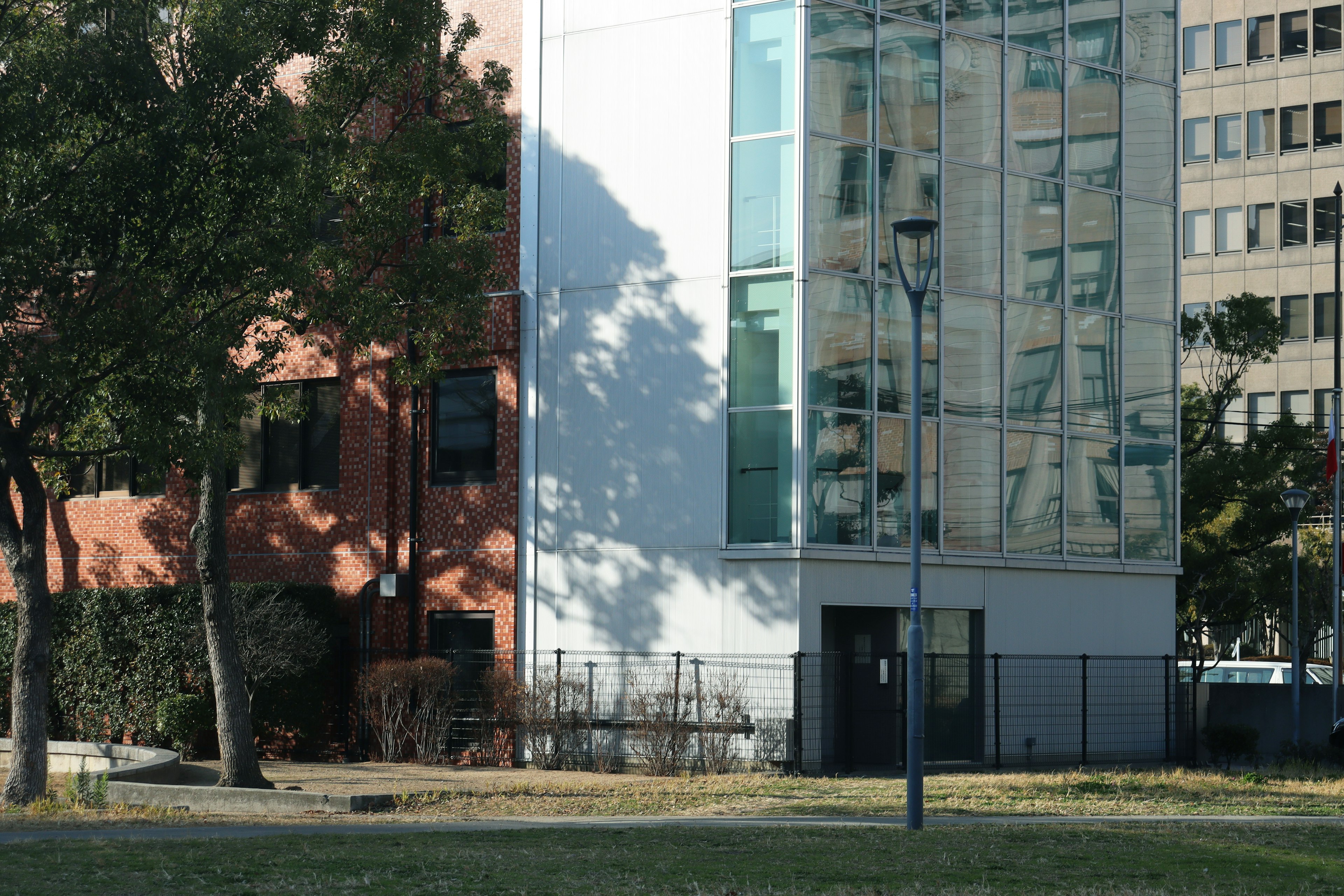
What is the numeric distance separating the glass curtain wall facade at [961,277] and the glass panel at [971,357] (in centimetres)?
5

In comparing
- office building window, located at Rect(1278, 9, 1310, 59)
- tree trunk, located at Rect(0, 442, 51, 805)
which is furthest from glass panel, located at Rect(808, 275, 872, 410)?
office building window, located at Rect(1278, 9, 1310, 59)

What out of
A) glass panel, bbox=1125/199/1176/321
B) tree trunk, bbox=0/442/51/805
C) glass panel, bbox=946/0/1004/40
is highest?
glass panel, bbox=946/0/1004/40

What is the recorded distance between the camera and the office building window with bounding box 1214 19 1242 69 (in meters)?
65.5

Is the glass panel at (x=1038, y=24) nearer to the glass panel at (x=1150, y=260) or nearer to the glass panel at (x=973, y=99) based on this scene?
the glass panel at (x=973, y=99)

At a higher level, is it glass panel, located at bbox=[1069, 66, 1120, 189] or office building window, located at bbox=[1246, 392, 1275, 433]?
glass panel, located at bbox=[1069, 66, 1120, 189]

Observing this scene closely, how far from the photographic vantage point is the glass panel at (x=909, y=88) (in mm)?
25109

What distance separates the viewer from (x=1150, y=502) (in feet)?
92.9

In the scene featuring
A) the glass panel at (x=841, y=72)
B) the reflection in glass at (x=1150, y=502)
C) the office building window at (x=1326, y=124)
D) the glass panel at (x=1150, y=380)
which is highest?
the office building window at (x=1326, y=124)

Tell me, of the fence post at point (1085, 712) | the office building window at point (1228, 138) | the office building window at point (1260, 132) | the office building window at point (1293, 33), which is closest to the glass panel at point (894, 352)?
the fence post at point (1085, 712)

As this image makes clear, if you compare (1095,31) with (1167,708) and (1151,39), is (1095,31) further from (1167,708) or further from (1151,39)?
(1167,708)

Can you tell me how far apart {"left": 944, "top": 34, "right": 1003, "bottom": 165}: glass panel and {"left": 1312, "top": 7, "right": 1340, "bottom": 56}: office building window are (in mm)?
42668

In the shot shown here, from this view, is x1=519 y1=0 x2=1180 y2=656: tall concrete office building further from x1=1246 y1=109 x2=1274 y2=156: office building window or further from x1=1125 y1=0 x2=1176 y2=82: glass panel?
x1=1246 y1=109 x2=1274 y2=156: office building window

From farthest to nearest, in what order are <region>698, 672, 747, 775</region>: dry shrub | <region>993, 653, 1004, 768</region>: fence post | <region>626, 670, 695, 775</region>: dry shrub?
<region>993, 653, 1004, 768</region>: fence post → <region>626, 670, 695, 775</region>: dry shrub → <region>698, 672, 747, 775</region>: dry shrub

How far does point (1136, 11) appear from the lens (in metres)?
28.8
